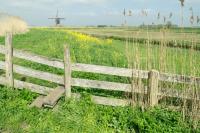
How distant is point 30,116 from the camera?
952cm

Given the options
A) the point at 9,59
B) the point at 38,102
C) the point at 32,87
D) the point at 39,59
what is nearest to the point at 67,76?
the point at 38,102

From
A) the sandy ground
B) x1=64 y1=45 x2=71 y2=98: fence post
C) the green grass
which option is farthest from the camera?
the sandy ground

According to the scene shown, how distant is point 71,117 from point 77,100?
94cm

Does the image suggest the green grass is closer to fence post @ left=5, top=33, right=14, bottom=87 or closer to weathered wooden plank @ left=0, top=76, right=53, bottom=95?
weathered wooden plank @ left=0, top=76, right=53, bottom=95

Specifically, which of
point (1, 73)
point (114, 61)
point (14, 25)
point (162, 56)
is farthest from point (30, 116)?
point (14, 25)

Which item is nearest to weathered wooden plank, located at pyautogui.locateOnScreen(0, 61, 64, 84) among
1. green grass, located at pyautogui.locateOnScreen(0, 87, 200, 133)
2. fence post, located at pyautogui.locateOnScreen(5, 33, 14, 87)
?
fence post, located at pyautogui.locateOnScreen(5, 33, 14, 87)

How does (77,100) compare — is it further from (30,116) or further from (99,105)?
(30,116)

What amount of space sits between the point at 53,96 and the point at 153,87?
239 centimetres

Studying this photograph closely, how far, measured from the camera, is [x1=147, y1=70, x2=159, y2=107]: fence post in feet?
31.1

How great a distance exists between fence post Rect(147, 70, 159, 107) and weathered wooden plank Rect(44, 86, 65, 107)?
85.3 inches

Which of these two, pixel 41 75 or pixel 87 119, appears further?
pixel 41 75

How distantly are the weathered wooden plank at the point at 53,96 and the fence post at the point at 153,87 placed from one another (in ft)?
7.11

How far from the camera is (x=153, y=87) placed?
31.3ft

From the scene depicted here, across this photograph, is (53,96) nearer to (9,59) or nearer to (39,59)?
(39,59)
